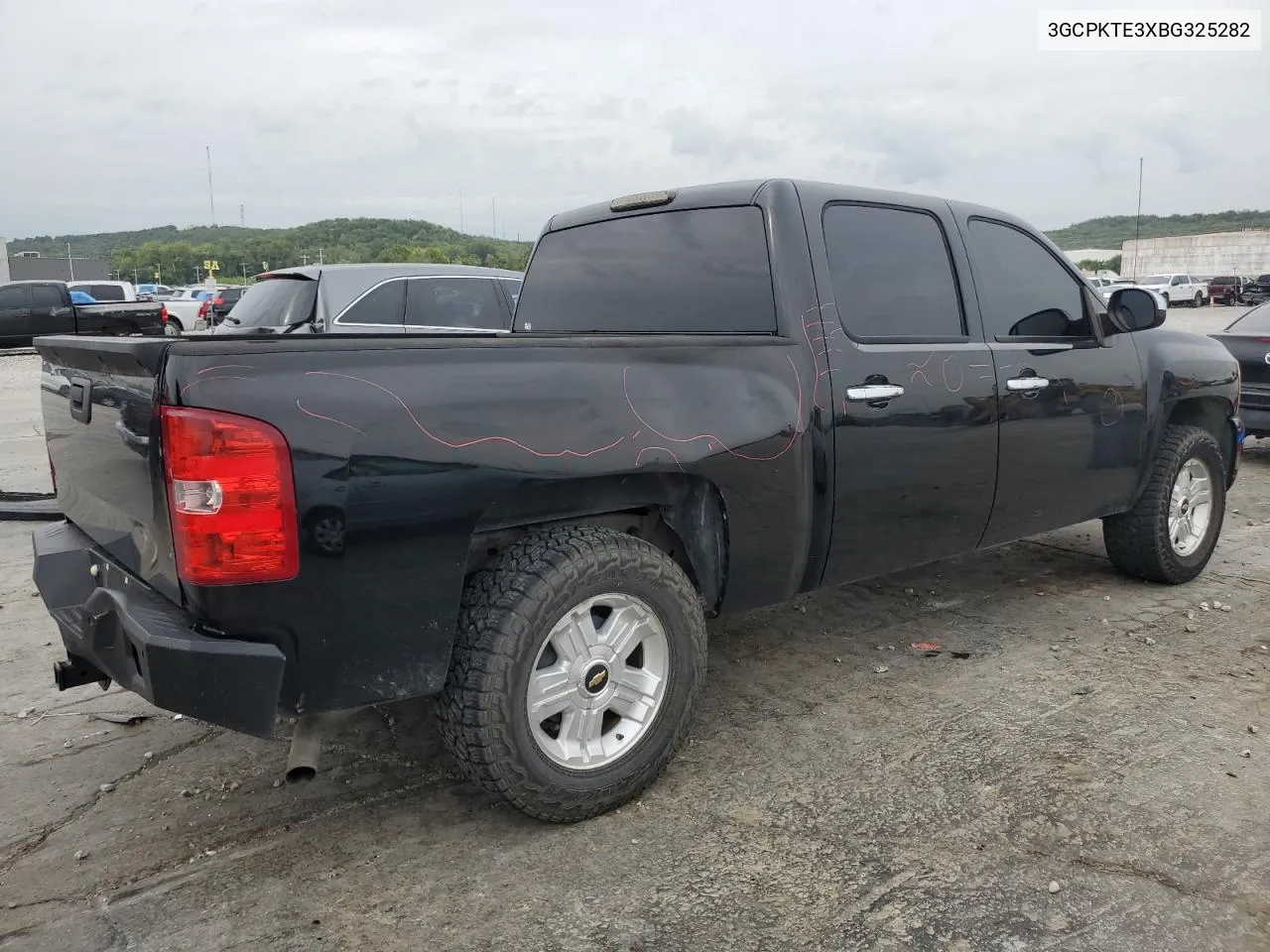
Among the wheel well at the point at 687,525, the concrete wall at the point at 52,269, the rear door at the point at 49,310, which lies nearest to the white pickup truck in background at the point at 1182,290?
the rear door at the point at 49,310

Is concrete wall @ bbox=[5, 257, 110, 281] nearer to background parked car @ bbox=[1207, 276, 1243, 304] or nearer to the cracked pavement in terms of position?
background parked car @ bbox=[1207, 276, 1243, 304]

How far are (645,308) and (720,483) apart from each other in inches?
40.0

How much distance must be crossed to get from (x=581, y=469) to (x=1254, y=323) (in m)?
8.58

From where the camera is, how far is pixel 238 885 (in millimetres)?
2668

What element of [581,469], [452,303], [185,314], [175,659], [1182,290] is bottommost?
[175,659]

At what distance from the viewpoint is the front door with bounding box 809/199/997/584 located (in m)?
3.53

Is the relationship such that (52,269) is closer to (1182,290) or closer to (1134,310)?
(1182,290)

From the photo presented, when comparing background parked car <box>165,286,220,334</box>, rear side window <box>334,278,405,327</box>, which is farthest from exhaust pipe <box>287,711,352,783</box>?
background parked car <box>165,286,220,334</box>

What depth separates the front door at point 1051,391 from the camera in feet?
13.6

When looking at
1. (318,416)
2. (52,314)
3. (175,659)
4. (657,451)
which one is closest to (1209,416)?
(657,451)

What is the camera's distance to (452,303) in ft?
28.8

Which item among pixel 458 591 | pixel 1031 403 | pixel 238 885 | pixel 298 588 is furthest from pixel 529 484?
pixel 1031 403

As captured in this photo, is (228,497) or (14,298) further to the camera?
(14,298)

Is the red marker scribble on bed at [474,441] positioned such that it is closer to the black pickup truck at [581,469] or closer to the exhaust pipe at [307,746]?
the black pickup truck at [581,469]
